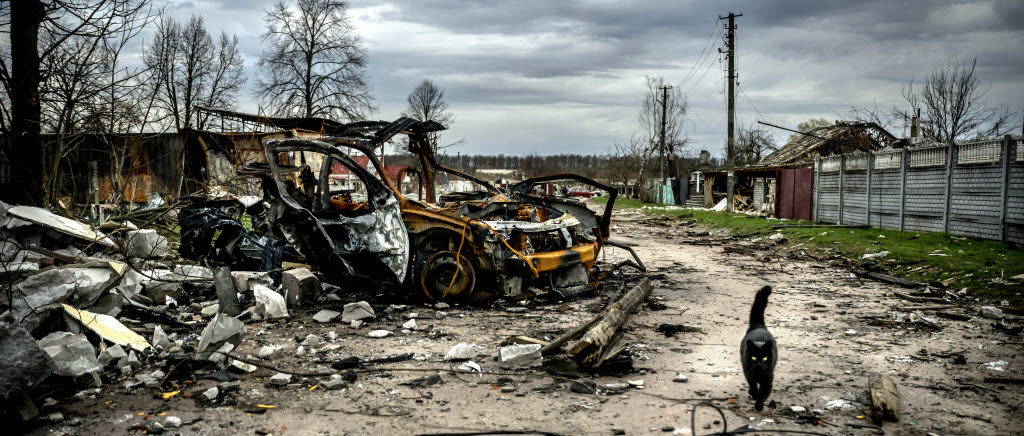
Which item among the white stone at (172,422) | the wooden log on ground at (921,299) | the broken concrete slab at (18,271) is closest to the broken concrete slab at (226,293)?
the broken concrete slab at (18,271)

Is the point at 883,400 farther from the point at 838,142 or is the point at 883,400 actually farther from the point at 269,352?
the point at 838,142

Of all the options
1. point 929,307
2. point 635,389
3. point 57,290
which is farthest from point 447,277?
point 929,307

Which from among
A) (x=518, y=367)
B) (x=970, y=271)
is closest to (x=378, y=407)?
(x=518, y=367)

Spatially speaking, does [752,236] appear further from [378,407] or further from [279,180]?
[378,407]

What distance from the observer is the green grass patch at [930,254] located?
8.57m

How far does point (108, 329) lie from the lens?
497cm

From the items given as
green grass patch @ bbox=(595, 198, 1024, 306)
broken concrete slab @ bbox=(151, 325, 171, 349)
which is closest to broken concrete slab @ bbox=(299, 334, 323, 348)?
broken concrete slab @ bbox=(151, 325, 171, 349)

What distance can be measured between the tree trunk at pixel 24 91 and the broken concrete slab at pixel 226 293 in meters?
3.56

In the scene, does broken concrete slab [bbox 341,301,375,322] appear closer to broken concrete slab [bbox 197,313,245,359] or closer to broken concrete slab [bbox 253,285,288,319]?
broken concrete slab [bbox 253,285,288,319]

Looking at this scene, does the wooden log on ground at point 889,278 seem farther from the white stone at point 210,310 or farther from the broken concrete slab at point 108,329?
the broken concrete slab at point 108,329

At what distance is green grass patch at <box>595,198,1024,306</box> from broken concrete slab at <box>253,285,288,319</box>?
334 inches

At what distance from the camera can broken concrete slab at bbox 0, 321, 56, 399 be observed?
343cm

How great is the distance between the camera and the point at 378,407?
3957 mm

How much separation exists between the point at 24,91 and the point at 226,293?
4172 millimetres
